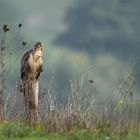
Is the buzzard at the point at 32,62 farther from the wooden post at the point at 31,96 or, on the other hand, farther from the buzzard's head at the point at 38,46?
the wooden post at the point at 31,96

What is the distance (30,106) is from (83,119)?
9.09ft

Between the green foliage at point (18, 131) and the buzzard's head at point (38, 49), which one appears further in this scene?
the buzzard's head at point (38, 49)

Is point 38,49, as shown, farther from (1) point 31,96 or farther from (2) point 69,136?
(2) point 69,136

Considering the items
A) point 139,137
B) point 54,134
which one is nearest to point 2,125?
point 54,134

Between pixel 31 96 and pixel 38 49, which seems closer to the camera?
pixel 38 49

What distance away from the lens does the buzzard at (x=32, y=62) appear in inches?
606

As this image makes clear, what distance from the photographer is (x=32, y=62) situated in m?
15.4

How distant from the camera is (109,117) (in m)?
13.7

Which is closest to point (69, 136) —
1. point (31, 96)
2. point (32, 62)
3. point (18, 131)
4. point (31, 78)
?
point (18, 131)

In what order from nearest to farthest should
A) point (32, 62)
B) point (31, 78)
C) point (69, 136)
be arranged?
point (69, 136) → point (32, 62) → point (31, 78)

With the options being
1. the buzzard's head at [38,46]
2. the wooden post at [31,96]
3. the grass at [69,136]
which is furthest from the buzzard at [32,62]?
the grass at [69,136]

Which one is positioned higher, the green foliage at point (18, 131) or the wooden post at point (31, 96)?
the wooden post at point (31, 96)

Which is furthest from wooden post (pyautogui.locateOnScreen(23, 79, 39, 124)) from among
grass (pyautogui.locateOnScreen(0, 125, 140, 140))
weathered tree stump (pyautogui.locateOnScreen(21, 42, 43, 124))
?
grass (pyautogui.locateOnScreen(0, 125, 140, 140))

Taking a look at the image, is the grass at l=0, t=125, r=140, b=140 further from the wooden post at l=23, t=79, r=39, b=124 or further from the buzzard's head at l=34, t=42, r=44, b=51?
the buzzard's head at l=34, t=42, r=44, b=51
